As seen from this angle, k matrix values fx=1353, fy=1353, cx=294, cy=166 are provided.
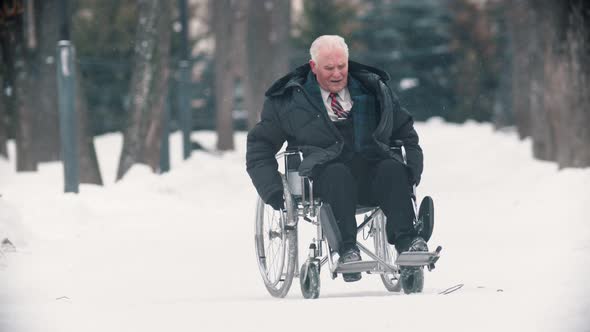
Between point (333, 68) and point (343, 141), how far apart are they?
38cm

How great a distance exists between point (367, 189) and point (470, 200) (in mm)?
7543

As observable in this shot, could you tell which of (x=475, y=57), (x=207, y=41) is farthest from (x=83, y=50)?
(x=475, y=57)

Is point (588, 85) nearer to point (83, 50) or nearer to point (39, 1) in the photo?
point (39, 1)

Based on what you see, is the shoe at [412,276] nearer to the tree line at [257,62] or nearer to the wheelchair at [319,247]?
the wheelchair at [319,247]

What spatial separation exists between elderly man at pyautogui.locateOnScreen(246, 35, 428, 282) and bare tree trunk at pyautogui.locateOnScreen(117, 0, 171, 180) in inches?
347

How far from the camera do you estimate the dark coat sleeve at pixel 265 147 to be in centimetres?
700

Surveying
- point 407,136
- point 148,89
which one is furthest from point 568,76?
point 407,136

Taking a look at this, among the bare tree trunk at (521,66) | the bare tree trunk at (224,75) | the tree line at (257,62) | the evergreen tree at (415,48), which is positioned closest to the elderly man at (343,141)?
the tree line at (257,62)

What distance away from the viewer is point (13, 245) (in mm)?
9195

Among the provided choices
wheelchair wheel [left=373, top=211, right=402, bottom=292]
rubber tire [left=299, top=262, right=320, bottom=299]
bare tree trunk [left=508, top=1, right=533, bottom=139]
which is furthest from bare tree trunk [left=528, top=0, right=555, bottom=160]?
rubber tire [left=299, top=262, right=320, bottom=299]

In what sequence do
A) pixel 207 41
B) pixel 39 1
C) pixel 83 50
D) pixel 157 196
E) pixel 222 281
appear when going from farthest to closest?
pixel 207 41, pixel 83 50, pixel 39 1, pixel 157 196, pixel 222 281

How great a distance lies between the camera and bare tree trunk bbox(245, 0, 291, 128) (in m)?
24.9

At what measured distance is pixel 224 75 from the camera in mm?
25031

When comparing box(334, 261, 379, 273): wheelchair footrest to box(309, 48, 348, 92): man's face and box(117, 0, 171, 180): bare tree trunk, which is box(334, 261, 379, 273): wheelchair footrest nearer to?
box(309, 48, 348, 92): man's face
